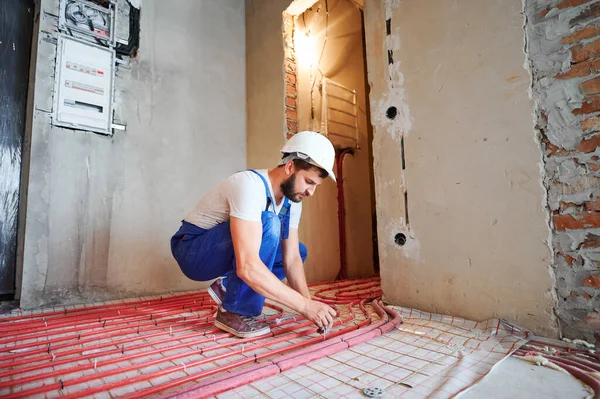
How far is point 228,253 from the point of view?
168 centimetres

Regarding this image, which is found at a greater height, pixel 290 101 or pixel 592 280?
pixel 290 101

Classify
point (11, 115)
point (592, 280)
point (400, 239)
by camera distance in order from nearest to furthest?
point (592, 280), point (400, 239), point (11, 115)

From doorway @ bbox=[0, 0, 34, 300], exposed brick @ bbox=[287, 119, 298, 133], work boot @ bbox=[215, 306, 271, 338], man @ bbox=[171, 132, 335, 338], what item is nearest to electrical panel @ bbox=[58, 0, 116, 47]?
doorway @ bbox=[0, 0, 34, 300]

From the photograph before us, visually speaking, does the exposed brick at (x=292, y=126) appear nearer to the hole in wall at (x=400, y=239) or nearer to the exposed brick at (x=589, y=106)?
the hole in wall at (x=400, y=239)

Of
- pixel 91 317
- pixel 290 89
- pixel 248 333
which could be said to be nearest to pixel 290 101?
pixel 290 89

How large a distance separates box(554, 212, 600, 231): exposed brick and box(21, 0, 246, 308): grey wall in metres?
2.51

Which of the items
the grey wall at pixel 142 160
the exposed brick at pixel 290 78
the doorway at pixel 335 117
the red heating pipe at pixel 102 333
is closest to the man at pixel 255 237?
the red heating pipe at pixel 102 333

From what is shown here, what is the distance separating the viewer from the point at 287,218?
185 cm

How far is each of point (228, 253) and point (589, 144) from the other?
5.55 ft

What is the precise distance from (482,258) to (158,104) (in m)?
2.66

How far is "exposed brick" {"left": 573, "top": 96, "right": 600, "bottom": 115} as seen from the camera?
1418 millimetres

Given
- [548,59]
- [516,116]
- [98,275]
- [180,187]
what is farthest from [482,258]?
[98,275]

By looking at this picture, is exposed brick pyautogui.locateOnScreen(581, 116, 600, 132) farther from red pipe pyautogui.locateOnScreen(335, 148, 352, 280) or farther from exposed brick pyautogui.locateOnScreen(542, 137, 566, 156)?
red pipe pyautogui.locateOnScreen(335, 148, 352, 280)

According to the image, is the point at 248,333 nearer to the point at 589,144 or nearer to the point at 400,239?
the point at 400,239
